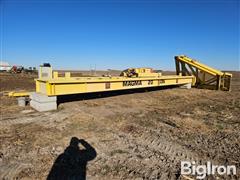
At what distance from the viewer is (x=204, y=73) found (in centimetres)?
1170

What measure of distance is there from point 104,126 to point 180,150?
1.84m

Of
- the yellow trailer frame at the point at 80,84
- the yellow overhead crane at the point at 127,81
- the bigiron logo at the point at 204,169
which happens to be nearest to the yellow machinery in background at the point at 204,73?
the yellow overhead crane at the point at 127,81

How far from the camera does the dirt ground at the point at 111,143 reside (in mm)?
2510

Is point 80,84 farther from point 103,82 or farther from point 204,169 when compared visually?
point 204,169

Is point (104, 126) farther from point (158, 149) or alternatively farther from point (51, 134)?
point (158, 149)

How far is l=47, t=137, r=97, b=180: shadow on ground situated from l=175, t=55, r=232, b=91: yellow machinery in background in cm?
1026

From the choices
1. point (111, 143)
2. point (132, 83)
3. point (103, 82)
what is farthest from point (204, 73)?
point (111, 143)

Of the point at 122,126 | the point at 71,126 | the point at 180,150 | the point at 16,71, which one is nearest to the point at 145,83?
the point at 122,126

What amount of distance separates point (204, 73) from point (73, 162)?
11.1 metres

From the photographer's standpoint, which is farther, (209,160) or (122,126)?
(122,126)

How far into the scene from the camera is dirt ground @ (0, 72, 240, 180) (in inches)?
98.8

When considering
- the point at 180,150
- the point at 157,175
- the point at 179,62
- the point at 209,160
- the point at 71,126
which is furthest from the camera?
the point at 179,62

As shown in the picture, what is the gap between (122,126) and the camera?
431cm

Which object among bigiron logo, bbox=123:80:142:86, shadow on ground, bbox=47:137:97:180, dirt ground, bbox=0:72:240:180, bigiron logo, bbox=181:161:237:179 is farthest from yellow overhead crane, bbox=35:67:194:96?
bigiron logo, bbox=181:161:237:179
